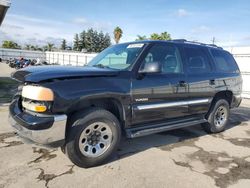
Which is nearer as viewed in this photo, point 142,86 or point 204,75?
point 142,86

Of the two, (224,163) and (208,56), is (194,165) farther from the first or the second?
(208,56)

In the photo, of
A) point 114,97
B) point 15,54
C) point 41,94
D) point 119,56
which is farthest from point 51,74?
point 15,54

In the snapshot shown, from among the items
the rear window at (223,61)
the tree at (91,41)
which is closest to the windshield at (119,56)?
the rear window at (223,61)

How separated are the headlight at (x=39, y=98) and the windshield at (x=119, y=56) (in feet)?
4.71

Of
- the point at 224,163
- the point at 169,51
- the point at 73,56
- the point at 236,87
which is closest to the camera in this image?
the point at 224,163

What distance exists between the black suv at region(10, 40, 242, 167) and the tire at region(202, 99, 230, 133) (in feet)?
0.19

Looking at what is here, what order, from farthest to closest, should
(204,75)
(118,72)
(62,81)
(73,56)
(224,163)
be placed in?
(73,56) → (204,75) → (224,163) → (118,72) → (62,81)

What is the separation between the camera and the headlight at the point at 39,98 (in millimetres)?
3553

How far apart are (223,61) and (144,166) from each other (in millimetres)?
3736

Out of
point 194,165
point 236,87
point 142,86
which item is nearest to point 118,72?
point 142,86

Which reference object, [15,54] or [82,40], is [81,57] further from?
[82,40]

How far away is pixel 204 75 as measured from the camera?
5.77 metres

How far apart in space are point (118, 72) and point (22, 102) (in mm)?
1554

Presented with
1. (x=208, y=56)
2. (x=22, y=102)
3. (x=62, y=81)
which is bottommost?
(x=22, y=102)
